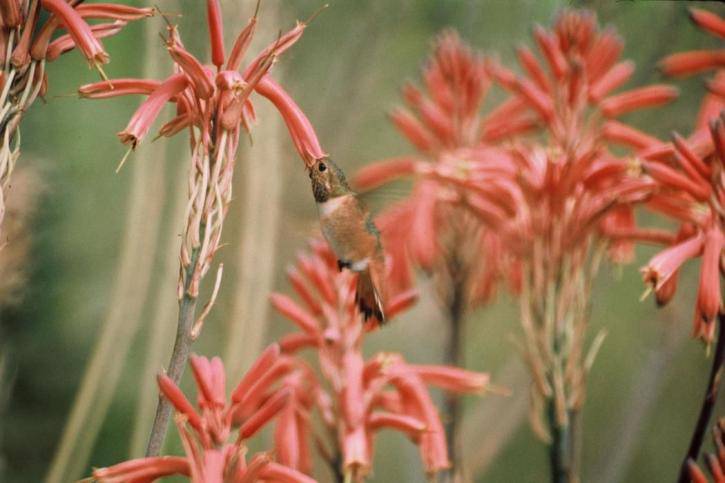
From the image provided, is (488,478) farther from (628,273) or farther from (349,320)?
(349,320)

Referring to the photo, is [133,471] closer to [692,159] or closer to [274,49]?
[274,49]

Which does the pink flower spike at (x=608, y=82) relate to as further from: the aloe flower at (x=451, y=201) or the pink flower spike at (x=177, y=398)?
the pink flower spike at (x=177, y=398)

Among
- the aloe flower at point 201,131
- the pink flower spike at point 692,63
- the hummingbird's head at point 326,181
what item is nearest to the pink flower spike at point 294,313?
the hummingbird's head at point 326,181

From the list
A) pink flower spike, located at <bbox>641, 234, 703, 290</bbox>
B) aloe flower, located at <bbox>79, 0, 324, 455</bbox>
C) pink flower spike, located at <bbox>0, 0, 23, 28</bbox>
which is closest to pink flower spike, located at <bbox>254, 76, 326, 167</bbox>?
aloe flower, located at <bbox>79, 0, 324, 455</bbox>

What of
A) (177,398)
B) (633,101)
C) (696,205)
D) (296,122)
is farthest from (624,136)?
(177,398)

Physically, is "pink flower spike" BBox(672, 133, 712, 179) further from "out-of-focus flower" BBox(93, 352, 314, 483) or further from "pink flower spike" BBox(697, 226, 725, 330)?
"out-of-focus flower" BBox(93, 352, 314, 483)

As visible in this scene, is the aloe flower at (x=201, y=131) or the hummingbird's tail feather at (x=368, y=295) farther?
the hummingbird's tail feather at (x=368, y=295)
